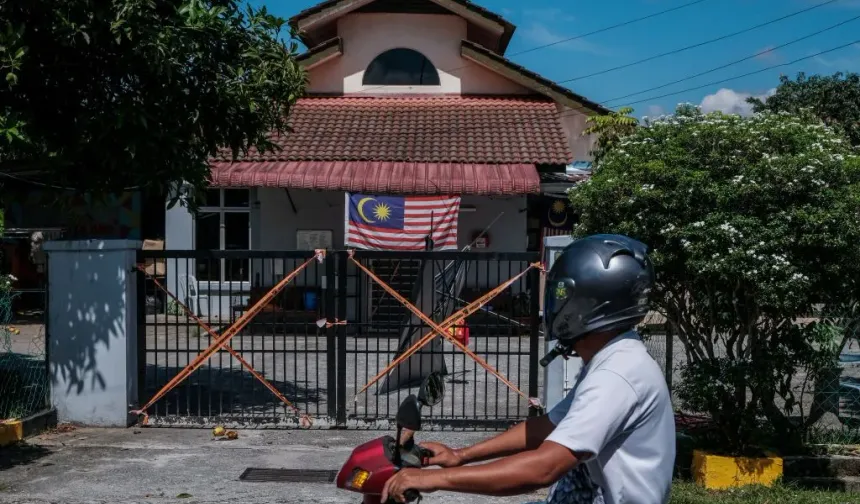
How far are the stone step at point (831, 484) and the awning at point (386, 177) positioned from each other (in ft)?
33.1

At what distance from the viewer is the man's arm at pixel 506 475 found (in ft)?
8.29

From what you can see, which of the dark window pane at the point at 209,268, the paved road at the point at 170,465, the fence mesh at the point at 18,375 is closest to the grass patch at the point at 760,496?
the paved road at the point at 170,465

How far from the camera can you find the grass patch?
6434 millimetres

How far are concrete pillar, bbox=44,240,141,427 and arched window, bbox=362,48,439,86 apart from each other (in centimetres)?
1221

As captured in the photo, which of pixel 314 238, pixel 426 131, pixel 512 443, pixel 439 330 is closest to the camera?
pixel 512 443

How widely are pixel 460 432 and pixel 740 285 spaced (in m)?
3.22

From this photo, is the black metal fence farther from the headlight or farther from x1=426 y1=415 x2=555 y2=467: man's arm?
the headlight

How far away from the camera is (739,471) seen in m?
Answer: 6.77

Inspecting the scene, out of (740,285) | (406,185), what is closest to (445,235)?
(406,185)

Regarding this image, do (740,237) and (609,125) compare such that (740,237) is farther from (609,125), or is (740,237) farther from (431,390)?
(609,125)

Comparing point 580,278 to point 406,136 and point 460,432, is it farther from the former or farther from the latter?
point 406,136

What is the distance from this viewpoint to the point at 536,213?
1936cm

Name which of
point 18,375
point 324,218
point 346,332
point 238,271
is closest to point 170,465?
point 346,332

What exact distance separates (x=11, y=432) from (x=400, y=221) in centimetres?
942
